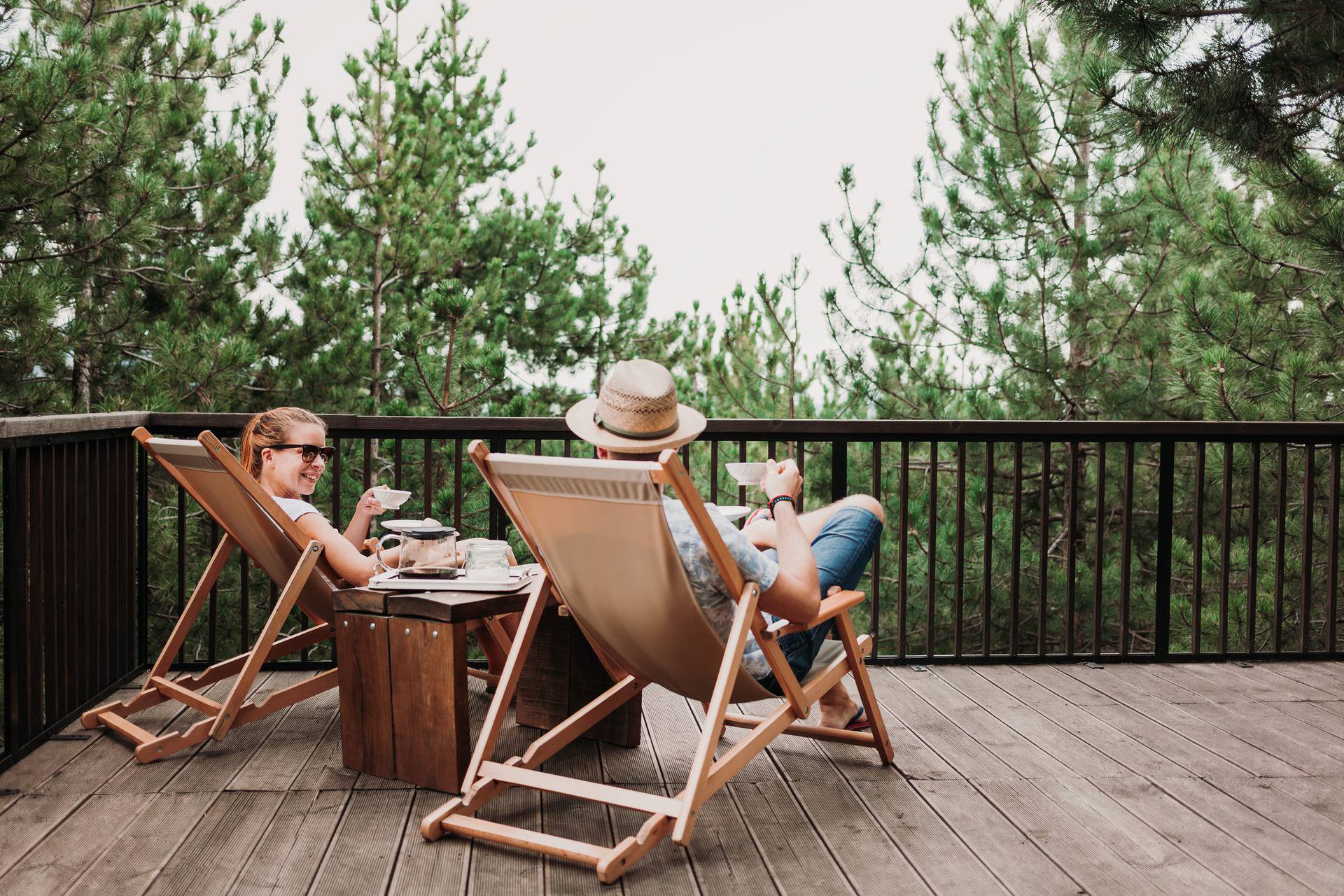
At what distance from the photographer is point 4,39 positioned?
7531 millimetres

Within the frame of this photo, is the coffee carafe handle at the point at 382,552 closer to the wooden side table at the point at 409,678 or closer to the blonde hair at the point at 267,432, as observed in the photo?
the wooden side table at the point at 409,678

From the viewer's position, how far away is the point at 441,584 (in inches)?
108

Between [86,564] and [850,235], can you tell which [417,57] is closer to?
[850,235]

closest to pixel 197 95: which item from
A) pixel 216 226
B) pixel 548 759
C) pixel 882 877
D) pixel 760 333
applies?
pixel 216 226

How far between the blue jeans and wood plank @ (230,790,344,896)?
1.01 meters

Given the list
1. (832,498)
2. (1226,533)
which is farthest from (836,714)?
(1226,533)

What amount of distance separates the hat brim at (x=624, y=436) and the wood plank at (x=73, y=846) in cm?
140

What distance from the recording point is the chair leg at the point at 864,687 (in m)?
2.70

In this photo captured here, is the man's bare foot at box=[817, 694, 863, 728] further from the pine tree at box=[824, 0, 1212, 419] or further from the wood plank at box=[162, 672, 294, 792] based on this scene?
the pine tree at box=[824, 0, 1212, 419]

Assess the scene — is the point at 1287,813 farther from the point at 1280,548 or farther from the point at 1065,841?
the point at 1280,548

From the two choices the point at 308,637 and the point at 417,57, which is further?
the point at 417,57

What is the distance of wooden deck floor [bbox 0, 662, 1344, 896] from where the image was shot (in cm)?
216

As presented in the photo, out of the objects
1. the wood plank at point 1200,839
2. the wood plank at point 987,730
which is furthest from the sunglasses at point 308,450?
the wood plank at point 1200,839

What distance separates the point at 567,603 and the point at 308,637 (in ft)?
3.91
